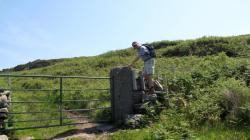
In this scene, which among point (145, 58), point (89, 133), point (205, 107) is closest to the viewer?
point (89, 133)

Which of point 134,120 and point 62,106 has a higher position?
point 62,106

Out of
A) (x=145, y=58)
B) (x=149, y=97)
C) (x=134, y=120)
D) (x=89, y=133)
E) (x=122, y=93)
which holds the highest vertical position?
(x=145, y=58)

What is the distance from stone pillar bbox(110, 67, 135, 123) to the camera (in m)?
14.2

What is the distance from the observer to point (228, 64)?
18.9m

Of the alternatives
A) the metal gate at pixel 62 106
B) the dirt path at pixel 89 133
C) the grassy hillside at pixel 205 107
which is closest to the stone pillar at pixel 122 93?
the metal gate at pixel 62 106

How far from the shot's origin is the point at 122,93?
1428 centimetres

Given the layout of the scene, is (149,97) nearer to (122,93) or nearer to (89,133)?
(122,93)

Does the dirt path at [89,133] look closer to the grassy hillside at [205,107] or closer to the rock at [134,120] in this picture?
the rock at [134,120]

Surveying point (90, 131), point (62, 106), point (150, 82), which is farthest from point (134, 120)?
point (62, 106)

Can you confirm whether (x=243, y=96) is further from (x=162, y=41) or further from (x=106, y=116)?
(x=162, y=41)

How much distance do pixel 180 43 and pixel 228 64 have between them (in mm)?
20065

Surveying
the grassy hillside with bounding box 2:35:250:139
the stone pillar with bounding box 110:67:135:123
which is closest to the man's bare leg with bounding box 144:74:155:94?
the stone pillar with bounding box 110:67:135:123

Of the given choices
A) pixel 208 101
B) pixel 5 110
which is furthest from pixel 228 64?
pixel 5 110

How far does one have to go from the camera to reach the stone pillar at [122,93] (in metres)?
14.2
